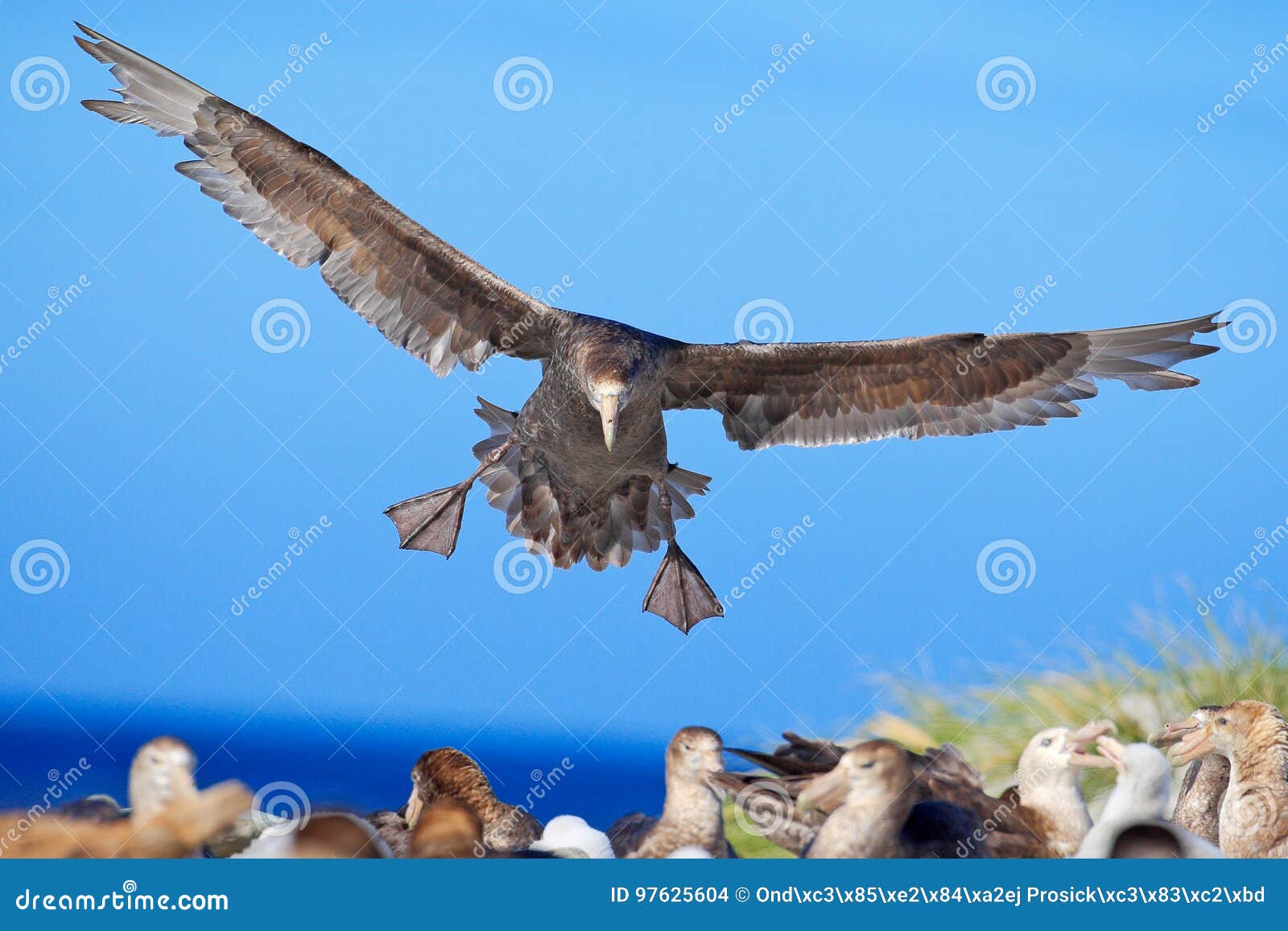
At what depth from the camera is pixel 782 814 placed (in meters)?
6.61

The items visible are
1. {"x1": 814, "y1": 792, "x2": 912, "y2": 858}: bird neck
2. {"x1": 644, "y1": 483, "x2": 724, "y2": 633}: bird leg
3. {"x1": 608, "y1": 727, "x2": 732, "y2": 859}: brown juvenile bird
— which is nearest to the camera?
{"x1": 814, "y1": 792, "x2": 912, "y2": 858}: bird neck

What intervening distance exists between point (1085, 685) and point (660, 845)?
10.5ft

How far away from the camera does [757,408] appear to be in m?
9.09

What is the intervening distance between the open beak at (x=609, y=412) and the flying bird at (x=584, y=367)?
0.39 feet

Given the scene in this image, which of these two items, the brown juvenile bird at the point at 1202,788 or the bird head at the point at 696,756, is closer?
the bird head at the point at 696,756

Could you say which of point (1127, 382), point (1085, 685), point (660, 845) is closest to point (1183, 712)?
point (1085, 685)

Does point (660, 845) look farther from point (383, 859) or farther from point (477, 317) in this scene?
point (477, 317)

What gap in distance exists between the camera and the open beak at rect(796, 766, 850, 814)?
253 inches

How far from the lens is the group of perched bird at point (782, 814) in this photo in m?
6.43

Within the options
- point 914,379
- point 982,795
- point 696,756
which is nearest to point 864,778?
point 982,795

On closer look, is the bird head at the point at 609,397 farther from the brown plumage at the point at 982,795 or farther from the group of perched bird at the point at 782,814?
the brown plumage at the point at 982,795

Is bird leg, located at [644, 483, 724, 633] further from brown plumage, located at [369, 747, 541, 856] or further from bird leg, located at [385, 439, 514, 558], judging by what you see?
brown plumage, located at [369, 747, 541, 856]

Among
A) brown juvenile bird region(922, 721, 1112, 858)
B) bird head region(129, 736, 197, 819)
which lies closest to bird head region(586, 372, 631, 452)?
brown juvenile bird region(922, 721, 1112, 858)

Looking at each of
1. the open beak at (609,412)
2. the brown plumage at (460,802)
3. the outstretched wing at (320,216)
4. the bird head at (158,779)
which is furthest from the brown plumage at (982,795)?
the outstretched wing at (320,216)
